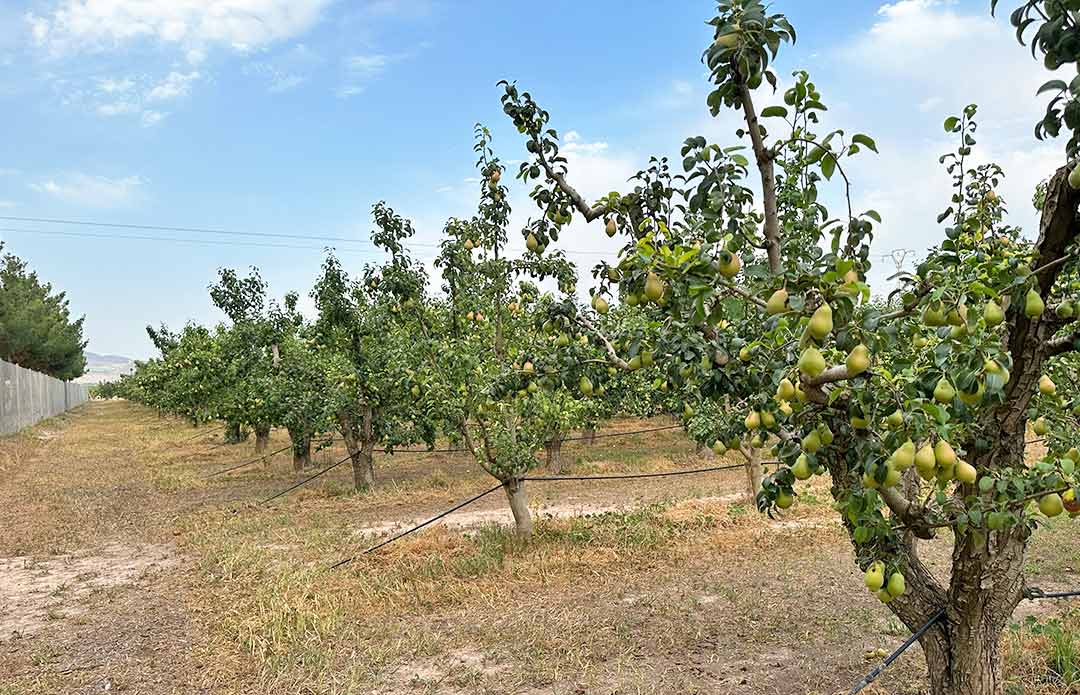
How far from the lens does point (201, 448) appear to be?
22031mm

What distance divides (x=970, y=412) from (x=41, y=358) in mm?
44301

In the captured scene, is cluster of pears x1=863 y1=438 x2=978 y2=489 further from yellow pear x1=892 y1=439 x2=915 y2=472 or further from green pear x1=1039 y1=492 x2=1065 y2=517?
green pear x1=1039 y1=492 x2=1065 y2=517

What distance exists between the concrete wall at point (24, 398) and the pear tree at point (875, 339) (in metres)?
23.8

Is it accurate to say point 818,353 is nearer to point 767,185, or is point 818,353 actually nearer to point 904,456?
point 904,456

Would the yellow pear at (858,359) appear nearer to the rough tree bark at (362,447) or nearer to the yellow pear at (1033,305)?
the yellow pear at (1033,305)

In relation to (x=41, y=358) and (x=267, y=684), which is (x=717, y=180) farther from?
(x=41, y=358)

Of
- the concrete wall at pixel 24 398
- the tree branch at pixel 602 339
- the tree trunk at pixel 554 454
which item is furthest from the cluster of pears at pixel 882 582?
the concrete wall at pixel 24 398

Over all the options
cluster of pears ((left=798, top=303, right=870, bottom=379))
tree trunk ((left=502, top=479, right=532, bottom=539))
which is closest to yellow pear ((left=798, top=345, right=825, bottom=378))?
cluster of pears ((left=798, top=303, right=870, bottom=379))

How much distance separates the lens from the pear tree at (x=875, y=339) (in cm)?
186

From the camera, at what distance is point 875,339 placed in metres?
1.91

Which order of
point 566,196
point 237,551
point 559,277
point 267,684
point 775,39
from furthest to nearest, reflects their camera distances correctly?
1. point 237,551
2. point 559,277
3. point 267,684
4. point 566,196
5. point 775,39

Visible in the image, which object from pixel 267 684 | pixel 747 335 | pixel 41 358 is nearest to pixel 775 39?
pixel 747 335

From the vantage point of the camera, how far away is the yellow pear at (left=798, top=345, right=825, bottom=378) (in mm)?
1812

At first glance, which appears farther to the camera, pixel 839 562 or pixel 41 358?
pixel 41 358
